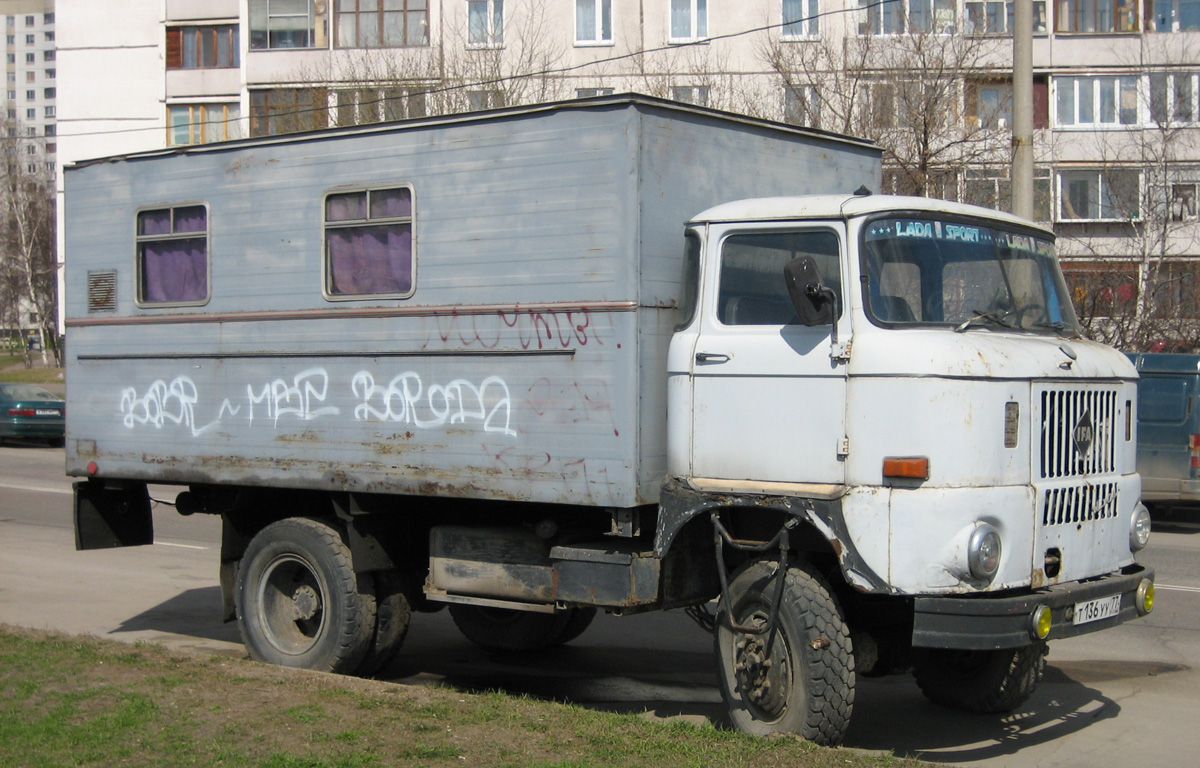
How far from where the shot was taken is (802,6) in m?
37.8

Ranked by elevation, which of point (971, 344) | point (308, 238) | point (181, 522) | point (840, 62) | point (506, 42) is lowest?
point (181, 522)

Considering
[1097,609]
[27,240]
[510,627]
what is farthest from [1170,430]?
[27,240]

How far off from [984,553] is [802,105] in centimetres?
2124

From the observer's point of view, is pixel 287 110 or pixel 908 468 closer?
pixel 908 468

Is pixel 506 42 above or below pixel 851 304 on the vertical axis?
above

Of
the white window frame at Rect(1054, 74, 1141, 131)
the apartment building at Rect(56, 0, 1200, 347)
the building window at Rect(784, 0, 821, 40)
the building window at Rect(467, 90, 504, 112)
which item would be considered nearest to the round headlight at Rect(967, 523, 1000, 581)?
the apartment building at Rect(56, 0, 1200, 347)

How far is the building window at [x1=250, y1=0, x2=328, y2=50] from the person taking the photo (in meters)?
42.4

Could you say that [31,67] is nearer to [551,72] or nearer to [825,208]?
[551,72]

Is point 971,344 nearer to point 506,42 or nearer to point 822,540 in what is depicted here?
point 822,540

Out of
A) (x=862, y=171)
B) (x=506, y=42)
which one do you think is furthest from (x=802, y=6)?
(x=862, y=171)

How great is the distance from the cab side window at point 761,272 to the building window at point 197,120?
42.2 meters

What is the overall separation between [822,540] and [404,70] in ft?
91.0

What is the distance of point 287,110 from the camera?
37719mm

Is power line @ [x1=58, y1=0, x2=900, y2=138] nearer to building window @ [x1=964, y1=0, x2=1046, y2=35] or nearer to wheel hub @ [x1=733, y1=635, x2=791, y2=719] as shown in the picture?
building window @ [x1=964, y1=0, x2=1046, y2=35]
